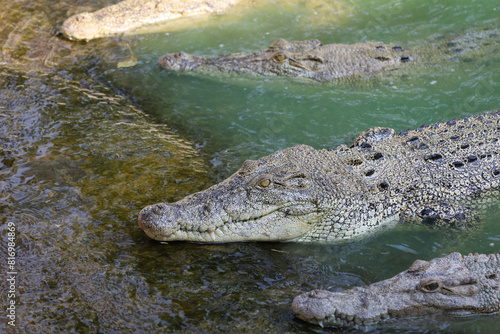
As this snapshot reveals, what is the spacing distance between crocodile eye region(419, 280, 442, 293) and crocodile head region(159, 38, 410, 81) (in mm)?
4740

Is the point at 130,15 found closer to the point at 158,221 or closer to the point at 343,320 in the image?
the point at 158,221

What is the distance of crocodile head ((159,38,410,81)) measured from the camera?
25.9ft

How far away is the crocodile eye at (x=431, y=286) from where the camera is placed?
373 cm

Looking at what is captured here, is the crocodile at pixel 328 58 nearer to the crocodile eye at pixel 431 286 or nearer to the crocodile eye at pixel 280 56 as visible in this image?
the crocodile eye at pixel 280 56

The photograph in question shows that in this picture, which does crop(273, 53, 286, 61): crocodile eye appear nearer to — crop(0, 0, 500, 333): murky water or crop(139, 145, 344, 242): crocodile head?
crop(0, 0, 500, 333): murky water

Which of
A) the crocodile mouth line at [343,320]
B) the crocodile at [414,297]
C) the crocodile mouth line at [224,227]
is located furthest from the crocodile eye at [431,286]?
the crocodile mouth line at [224,227]

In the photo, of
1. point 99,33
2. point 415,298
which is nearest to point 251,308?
point 415,298

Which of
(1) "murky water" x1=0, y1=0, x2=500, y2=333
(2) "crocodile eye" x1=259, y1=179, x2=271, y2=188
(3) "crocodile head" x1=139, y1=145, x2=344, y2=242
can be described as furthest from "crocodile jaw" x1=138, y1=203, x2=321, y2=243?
(2) "crocodile eye" x1=259, y1=179, x2=271, y2=188

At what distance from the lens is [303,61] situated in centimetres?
792

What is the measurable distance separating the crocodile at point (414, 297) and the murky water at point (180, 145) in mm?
127

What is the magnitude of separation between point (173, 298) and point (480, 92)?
5.77 meters

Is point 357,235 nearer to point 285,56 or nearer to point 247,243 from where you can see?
point 247,243

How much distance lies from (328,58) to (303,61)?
0.45 meters

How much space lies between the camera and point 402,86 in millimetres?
7723
